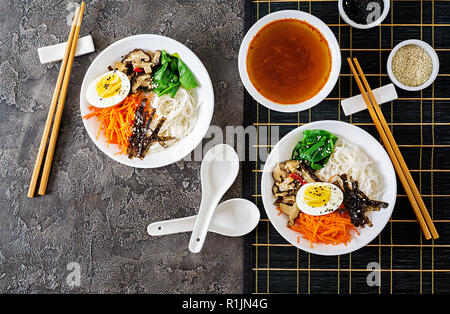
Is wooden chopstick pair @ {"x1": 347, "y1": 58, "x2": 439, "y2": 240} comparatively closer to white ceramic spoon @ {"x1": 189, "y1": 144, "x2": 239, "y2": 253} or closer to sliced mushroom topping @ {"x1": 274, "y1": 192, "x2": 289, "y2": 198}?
sliced mushroom topping @ {"x1": 274, "y1": 192, "x2": 289, "y2": 198}

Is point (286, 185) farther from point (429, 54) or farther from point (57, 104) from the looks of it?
point (57, 104)

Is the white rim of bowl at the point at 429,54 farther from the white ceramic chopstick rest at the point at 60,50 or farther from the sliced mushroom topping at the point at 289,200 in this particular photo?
the white ceramic chopstick rest at the point at 60,50

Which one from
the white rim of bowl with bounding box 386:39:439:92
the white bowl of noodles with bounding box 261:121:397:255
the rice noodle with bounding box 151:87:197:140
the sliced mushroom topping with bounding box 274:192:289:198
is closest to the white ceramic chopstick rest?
the rice noodle with bounding box 151:87:197:140

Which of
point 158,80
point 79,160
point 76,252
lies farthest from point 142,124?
point 76,252

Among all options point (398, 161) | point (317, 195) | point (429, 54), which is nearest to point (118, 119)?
point (317, 195)

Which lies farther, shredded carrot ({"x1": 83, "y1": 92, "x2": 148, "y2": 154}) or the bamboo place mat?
the bamboo place mat

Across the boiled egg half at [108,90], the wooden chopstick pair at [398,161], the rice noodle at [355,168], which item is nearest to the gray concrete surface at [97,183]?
the boiled egg half at [108,90]

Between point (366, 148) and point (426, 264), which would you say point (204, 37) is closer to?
point (366, 148)
